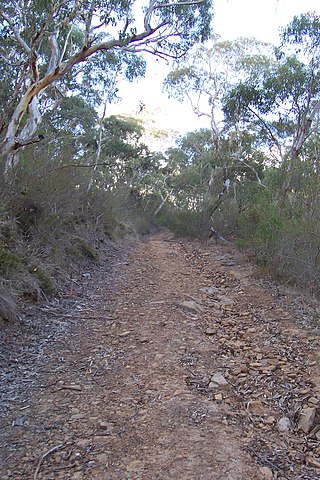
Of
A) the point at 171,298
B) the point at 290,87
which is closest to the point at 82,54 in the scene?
the point at 171,298

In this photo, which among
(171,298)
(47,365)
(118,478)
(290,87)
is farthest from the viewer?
(290,87)

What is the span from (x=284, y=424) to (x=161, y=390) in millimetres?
963

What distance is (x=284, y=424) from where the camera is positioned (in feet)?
9.76

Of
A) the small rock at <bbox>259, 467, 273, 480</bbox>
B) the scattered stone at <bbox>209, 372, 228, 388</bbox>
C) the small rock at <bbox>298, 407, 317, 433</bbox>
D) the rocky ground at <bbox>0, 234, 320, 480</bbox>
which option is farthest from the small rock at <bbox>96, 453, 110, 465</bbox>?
the small rock at <bbox>298, 407, 317, 433</bbox>

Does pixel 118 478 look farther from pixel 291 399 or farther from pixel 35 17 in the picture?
pixel 35 17

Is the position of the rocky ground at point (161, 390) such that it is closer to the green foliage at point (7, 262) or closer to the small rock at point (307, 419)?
the small rock at point (307, 419)

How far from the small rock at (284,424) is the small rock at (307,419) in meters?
0.08

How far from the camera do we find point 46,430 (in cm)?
281

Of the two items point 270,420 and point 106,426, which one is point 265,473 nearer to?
point 270,420

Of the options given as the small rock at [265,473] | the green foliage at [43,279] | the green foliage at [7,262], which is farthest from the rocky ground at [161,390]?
the green foliage at [7,262]

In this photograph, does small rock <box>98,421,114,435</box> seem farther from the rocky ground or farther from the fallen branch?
the fallen branch

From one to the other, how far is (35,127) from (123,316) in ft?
19.1

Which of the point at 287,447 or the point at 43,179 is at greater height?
the point at 43,179

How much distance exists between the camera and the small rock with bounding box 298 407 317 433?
115 inches
